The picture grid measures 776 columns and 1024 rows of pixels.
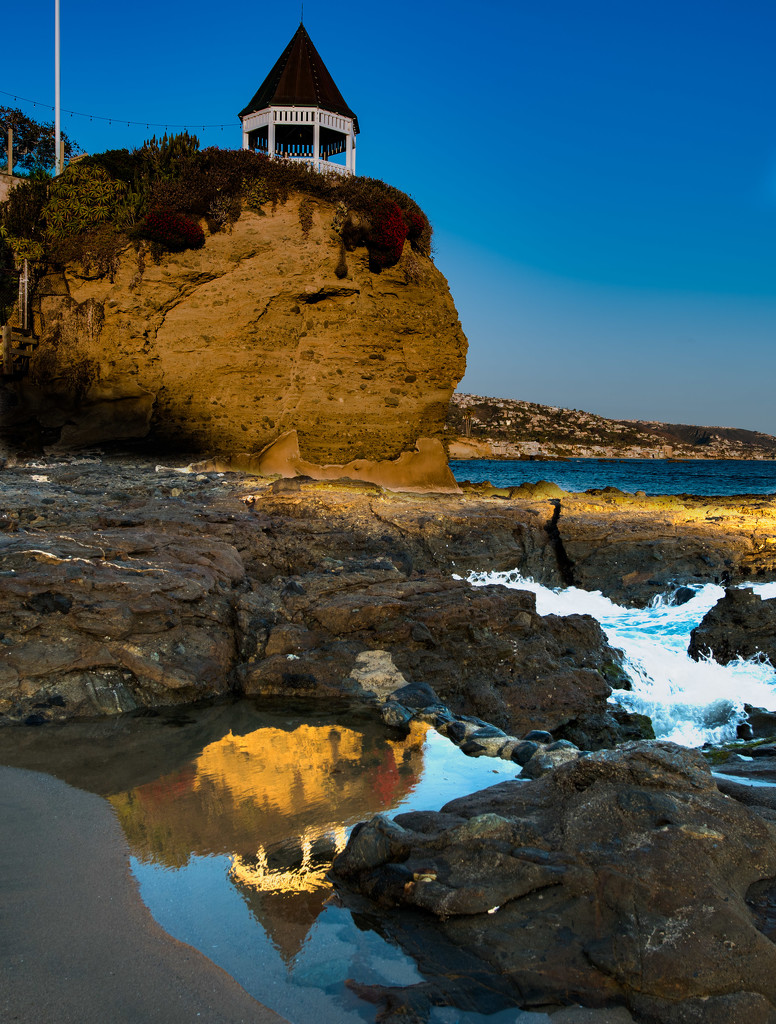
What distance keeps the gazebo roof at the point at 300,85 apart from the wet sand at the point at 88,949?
2277cm

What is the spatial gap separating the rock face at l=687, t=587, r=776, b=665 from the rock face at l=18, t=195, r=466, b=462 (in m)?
10.1

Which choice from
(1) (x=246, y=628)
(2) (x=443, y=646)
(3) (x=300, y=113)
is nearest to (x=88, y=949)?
(1) (x=246, y=628)

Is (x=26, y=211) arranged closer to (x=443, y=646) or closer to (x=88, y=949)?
(x=443, y=646)

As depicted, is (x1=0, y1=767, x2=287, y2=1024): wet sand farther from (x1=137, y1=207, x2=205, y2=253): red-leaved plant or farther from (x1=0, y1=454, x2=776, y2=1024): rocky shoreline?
(x1=137, y1=207, x2=205, y2=253): red-leaved plant

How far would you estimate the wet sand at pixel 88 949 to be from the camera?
7.59 feet

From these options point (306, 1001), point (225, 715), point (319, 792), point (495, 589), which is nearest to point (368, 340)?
point (495, 589)

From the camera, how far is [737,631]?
29.3 feet

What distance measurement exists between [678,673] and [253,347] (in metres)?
11.9

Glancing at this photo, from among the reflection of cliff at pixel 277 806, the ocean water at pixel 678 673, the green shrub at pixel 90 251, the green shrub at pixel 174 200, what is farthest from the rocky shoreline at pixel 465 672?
the green shrub at pixel 174 200

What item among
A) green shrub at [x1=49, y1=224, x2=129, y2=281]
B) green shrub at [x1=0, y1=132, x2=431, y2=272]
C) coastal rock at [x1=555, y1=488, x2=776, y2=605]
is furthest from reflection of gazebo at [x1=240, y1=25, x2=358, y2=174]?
coastal rock at [x1=555, y1=488, x2=776, y2=605]

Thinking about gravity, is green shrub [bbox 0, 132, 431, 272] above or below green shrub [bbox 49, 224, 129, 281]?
above

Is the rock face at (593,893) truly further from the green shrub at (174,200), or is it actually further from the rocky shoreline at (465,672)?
the green shrub at (174,200)

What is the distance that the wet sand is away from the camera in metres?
2.31

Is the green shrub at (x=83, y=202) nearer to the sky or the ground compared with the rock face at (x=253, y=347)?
nearer to the sky
